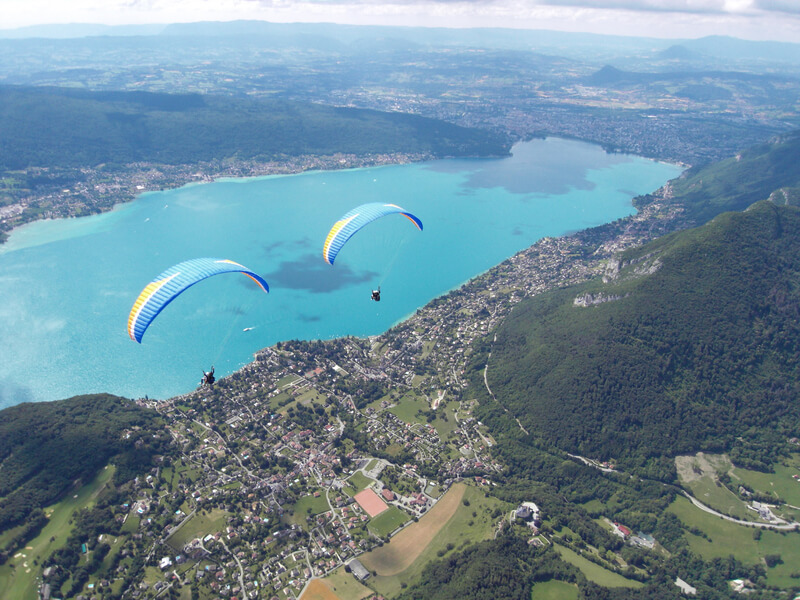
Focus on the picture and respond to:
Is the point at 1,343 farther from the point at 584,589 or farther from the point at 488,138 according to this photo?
the point at 488,138

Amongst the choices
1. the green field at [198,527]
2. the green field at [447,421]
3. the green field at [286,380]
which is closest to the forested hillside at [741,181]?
the green field at [447,421]

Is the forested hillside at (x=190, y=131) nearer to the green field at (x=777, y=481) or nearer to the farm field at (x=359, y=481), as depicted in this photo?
the farm field at (x=359, y=481)

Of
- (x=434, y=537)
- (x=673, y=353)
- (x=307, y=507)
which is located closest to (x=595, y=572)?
(x=434, y=537)

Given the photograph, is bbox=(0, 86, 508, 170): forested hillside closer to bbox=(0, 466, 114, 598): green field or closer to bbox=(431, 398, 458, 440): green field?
bbox=(0, 466, 114, 598): green field

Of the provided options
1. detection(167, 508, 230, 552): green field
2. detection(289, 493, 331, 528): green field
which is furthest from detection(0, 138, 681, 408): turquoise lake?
detection(289, 493, 331, 528): green field

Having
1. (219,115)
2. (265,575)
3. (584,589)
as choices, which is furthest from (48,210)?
(584,589)

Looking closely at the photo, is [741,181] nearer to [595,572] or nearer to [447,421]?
[447,421]
